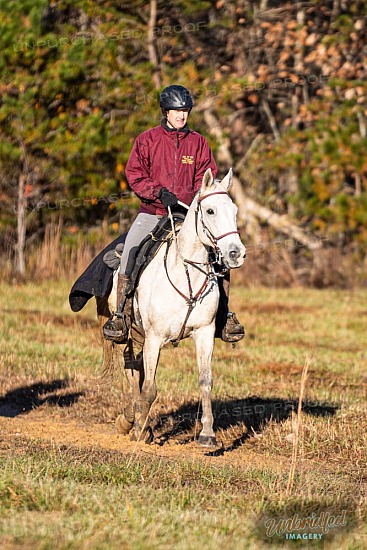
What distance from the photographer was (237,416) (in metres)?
11.0

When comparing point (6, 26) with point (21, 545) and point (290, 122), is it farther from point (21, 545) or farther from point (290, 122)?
point (21, 545)

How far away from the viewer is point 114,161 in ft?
69.1

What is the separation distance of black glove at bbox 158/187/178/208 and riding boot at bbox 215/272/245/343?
0.85 m

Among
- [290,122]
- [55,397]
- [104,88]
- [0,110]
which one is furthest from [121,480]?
[290,122]

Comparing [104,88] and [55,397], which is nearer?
[55,397]

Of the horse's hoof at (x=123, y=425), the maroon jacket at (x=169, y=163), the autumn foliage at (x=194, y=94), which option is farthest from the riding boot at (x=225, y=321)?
the autumn foliage at (x=194, y=94)

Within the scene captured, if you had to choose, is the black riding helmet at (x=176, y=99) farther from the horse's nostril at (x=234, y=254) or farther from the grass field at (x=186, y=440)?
the grass field at (x=186, y=440)

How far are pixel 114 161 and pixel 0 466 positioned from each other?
555 inches

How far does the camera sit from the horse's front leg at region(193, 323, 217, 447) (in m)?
8.83

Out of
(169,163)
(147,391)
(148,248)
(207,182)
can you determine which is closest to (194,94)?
(169,163)

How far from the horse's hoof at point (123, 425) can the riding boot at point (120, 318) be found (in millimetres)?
1050

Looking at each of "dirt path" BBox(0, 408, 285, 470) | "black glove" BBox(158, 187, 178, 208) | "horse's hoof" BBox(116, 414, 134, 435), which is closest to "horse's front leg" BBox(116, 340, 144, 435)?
Result: "horse's hoof" BBox(116, 414, 134, 435)

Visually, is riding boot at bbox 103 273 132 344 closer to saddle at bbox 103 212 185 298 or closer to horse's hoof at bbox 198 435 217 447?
saddle at bbox 103 212 185 298

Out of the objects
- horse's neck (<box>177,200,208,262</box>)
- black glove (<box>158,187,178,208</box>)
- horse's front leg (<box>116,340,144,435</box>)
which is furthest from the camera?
horse's front leg (<box>116,340,144,435</box>)
